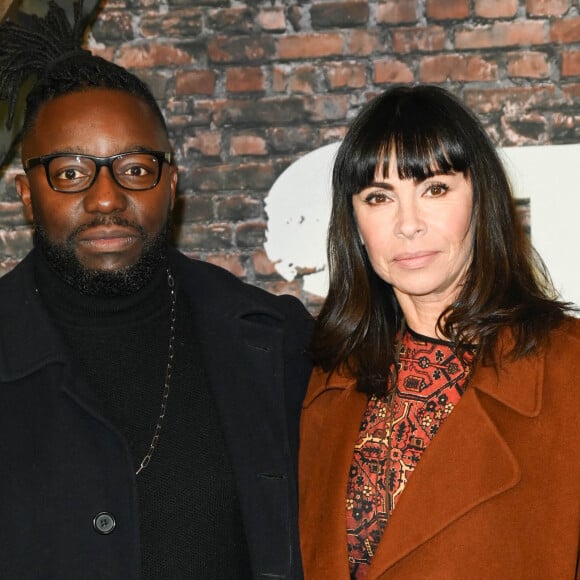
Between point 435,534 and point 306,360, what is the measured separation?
63 cm

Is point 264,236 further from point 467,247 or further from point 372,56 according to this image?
point 467,247

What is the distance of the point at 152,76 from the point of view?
10.0 feet

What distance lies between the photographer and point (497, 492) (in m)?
1.68

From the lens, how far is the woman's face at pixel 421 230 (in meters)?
1.86

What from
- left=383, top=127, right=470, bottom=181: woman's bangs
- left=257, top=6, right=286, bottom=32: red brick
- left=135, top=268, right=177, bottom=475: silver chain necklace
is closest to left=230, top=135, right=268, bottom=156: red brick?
left=257, top=6, right=286, bottom=32: red brick

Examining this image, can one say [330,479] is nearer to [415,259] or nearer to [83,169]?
[415,259]

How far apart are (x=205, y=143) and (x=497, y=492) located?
1.80 m

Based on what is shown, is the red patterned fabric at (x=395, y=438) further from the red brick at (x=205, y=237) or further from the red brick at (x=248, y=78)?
the red brick at (x=248, y=78)

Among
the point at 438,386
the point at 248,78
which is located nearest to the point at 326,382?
the point at 438,386

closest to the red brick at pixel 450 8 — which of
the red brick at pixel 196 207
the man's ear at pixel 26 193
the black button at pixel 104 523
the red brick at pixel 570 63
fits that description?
the red brick at pixel 570 63

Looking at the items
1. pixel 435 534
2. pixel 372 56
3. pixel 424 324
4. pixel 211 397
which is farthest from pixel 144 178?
pixel 372 56

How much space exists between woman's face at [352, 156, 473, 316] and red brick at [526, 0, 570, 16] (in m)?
1.30

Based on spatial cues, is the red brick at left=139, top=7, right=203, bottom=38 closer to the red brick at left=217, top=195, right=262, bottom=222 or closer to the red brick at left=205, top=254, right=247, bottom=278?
the red brick at left=217, top=195, right=262, bottom=222

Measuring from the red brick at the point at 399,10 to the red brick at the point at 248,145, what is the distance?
603mm
